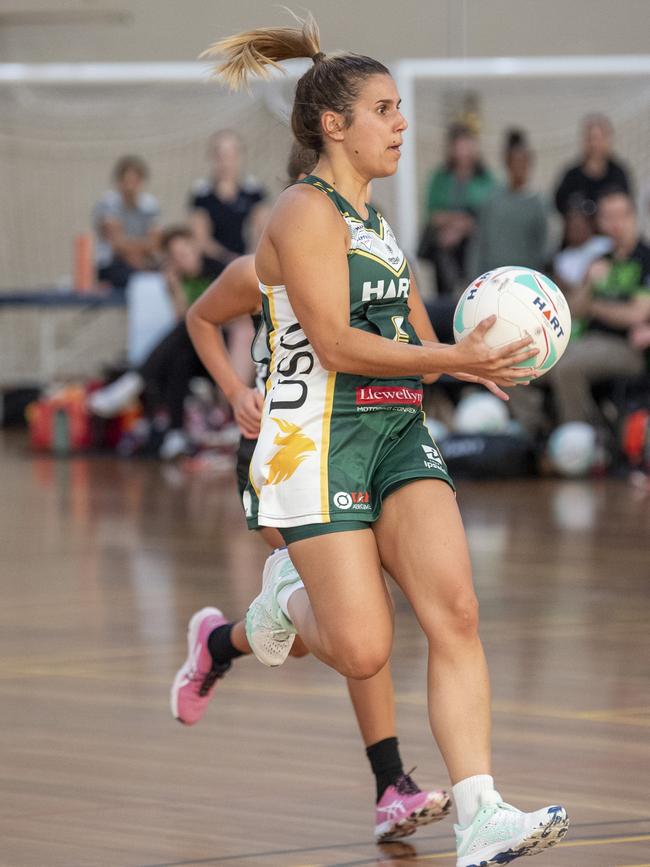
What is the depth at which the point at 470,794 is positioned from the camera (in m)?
3.14

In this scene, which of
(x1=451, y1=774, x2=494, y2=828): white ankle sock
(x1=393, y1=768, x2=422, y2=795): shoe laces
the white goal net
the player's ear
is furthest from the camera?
the white goal net

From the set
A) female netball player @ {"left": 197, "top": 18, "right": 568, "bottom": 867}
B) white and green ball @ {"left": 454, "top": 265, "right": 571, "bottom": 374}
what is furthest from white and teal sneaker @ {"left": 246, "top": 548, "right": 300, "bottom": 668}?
white and green ball @ {"left": 454, "top": 265, "right": 571, "bottom": 374}

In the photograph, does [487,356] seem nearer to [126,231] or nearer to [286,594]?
[286,594]

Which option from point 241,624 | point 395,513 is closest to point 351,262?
point 395,513

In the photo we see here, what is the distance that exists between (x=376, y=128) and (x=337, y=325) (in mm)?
446

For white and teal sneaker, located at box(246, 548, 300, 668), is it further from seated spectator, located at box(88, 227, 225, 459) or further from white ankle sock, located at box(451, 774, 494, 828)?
seated spectator, located at box(88, 227, 225, 459)

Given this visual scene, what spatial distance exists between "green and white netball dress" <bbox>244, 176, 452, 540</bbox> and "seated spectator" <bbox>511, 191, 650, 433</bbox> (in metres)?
7.70

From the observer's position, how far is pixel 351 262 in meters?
3.41

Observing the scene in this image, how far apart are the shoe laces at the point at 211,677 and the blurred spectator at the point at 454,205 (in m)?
8.93

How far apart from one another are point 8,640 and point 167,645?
1.90ft

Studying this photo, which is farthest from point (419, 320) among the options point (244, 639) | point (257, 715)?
point (257, 715)

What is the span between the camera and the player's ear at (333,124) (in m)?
3.47

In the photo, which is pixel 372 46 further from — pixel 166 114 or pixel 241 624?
pixel 241 624

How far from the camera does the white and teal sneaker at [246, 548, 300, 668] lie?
3.76m
